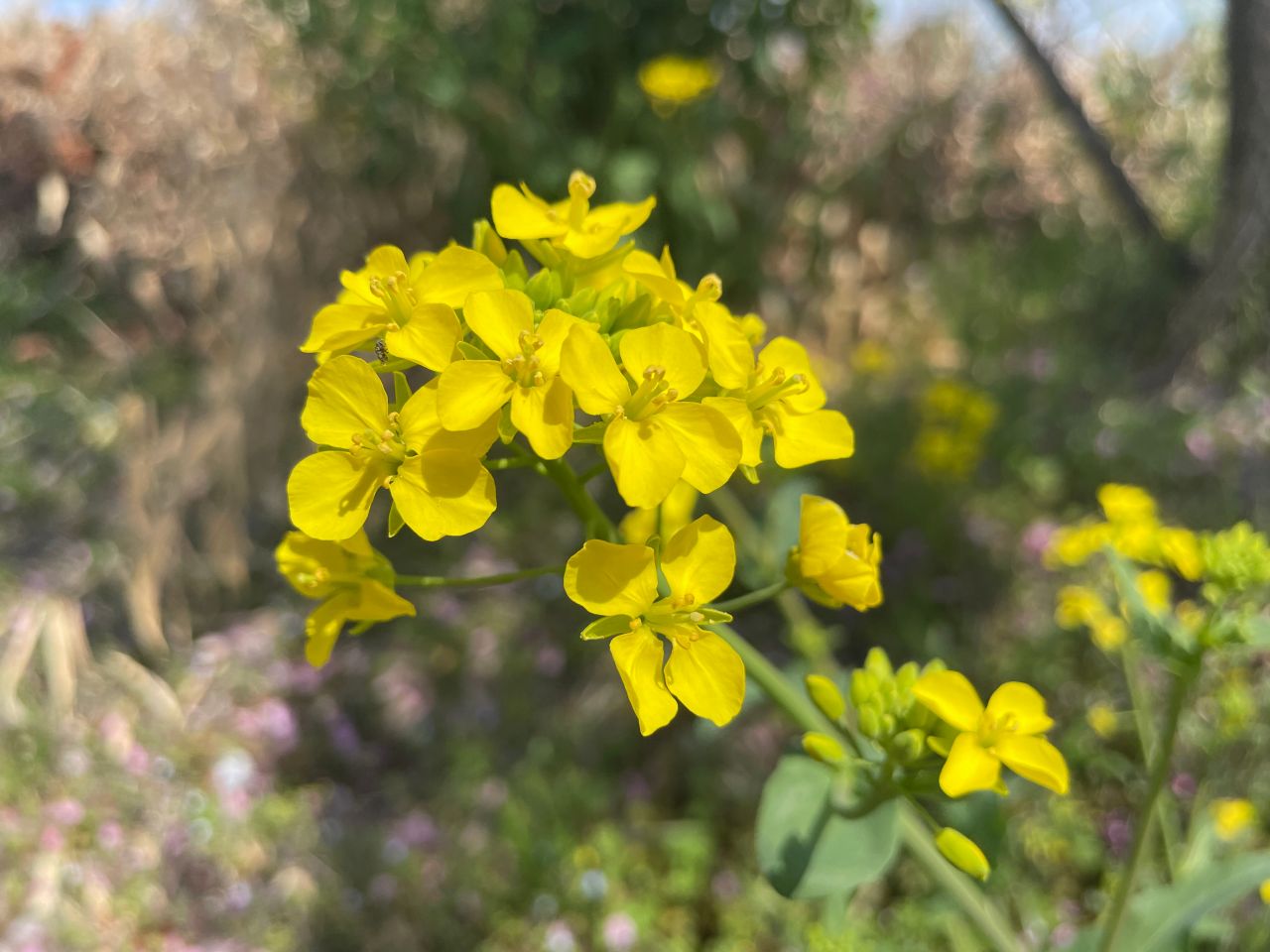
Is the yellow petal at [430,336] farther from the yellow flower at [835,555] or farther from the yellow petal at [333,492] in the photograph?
the yellow flower at [835,555]

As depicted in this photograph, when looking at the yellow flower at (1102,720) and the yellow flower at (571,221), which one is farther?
the yellow flower at (1102,720)

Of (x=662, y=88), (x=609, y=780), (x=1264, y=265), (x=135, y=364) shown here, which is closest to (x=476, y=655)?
(x=609, y=780)

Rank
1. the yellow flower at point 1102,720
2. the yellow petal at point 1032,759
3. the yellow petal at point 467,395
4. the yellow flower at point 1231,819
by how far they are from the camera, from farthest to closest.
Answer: the yellow flower at point 1102,720, the yellow flower at point 1231,819, the yellow petal at point 1032,759, the yellow petal at point 467,395

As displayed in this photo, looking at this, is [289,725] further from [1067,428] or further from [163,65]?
[1067,428]

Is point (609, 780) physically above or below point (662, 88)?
below

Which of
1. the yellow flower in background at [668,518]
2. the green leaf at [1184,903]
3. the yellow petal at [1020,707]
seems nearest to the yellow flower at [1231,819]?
the green leaf at [1184,903]

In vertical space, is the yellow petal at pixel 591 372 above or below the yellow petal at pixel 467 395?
above
